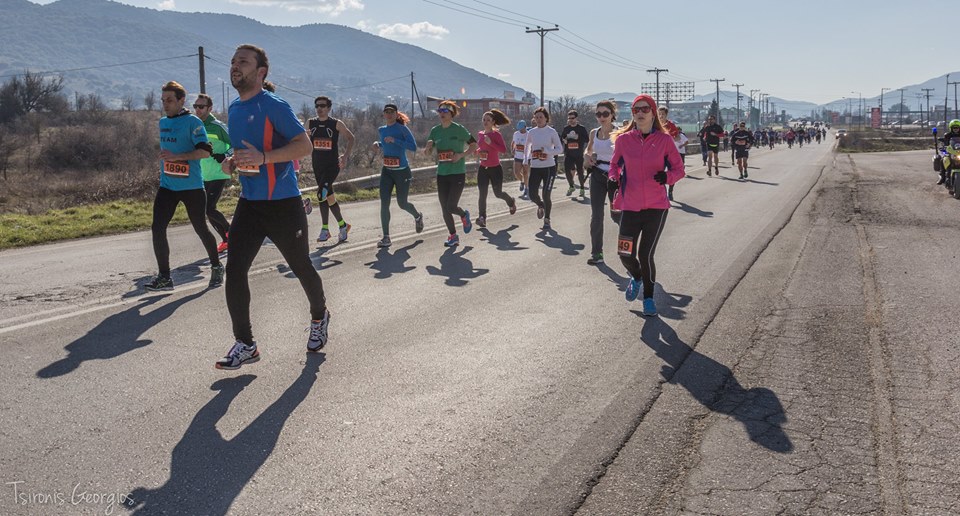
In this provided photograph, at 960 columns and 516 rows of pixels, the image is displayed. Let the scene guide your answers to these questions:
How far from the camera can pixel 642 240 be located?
7.15 m

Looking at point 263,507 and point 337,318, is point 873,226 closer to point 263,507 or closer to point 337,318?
point 337,318

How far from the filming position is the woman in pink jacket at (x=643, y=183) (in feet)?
22.7

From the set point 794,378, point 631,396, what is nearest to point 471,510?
point 631,396

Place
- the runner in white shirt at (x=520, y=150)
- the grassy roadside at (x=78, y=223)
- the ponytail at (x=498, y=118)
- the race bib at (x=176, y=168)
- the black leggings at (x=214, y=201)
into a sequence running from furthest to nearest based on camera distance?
the runner in white shirt at (x=520, y=150) → the ponytail at (x=498, y=118) → the grassy roadside at (x=78, y=223) → the black leggings at (x=214, y=201) → the race bib at (x=176, y=168)

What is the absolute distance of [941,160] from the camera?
20703 mm

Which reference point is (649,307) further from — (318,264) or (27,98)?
(27,98)

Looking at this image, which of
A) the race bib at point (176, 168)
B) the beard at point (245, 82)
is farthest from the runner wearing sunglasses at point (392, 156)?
the beard at point (245, 82)

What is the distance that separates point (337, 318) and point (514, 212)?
8.06 meters

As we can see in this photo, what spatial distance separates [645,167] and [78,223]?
1020cm

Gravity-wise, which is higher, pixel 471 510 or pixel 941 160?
pixel 941 160

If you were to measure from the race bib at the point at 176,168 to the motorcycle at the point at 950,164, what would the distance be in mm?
16378

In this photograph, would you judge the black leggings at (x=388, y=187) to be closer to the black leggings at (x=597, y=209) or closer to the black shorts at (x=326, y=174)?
the black shorts at (x=326, y=174)

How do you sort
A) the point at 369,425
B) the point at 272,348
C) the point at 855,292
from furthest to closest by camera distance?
the point at 855,292, the point at 272,348, the point at 369,425

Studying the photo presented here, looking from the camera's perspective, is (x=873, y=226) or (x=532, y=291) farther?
(x=873, y=226)
